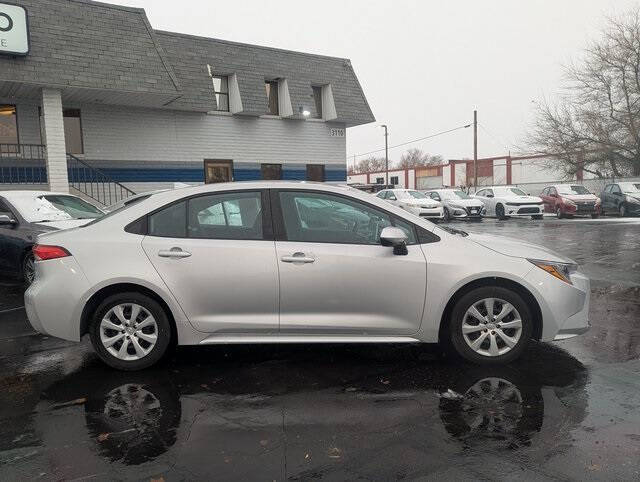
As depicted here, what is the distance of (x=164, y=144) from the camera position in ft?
58.7

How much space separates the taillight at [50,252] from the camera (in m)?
4.48

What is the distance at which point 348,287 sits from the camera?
434cm

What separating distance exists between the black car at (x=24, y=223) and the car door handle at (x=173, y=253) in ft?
15.4

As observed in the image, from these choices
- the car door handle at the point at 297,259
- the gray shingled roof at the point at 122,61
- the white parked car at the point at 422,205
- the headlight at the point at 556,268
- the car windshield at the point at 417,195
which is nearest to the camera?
the car door handle at the point at 297,259

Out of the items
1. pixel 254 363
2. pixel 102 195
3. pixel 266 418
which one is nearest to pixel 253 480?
pixel 266 418

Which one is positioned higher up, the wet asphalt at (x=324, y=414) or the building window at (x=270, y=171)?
the building window at (x=270, y=171)

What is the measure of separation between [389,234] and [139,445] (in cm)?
233

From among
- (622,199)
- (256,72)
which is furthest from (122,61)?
(622,199)

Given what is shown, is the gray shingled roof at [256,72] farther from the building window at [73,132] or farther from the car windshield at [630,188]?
the car windshield at [630,188]

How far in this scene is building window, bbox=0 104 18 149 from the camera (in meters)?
15.1

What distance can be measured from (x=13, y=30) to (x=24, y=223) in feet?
21.9

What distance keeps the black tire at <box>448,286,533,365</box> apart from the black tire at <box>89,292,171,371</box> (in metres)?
2.38

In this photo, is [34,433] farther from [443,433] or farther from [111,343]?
[443,433]

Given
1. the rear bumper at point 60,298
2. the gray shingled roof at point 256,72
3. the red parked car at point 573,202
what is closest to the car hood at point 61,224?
the rear bumper at point 60,298
